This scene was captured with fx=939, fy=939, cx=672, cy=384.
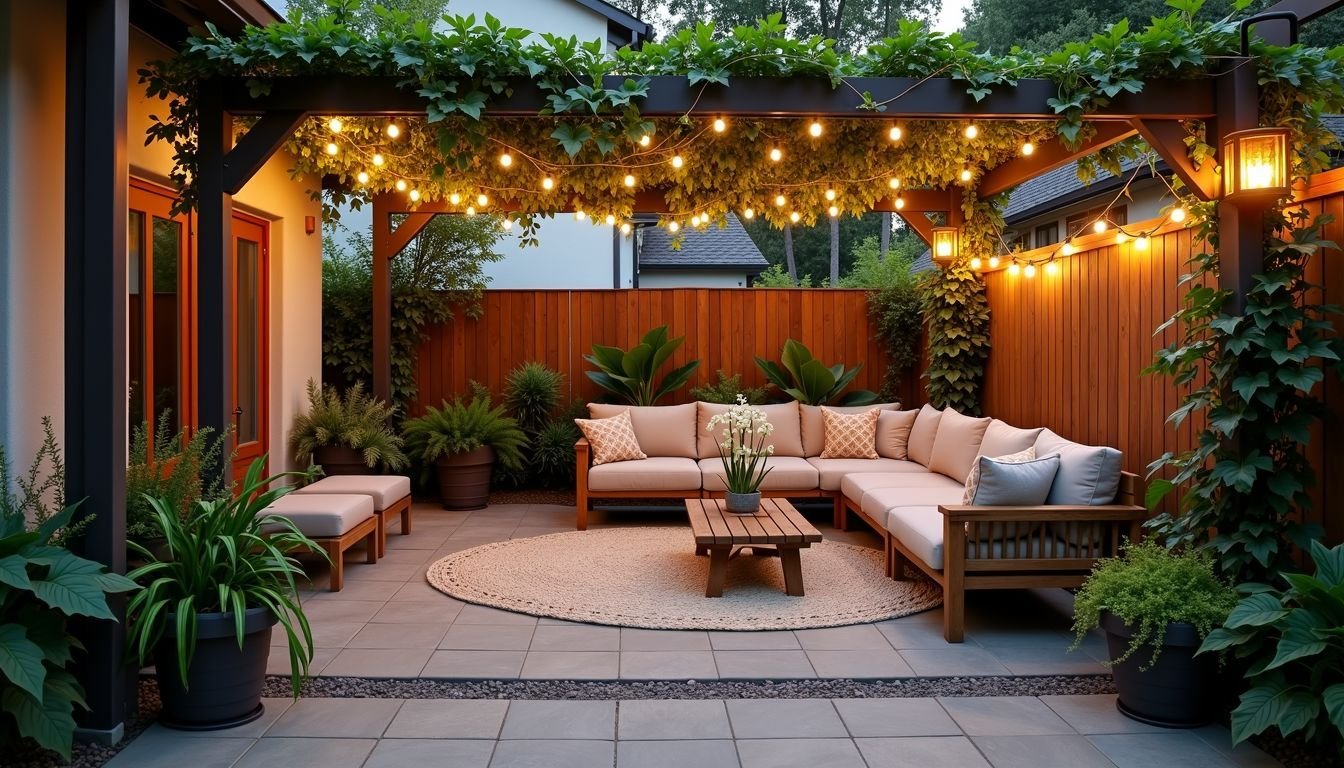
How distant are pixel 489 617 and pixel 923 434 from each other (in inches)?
153

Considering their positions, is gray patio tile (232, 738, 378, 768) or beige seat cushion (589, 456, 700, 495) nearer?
gray patio tile (232, 738, 378, 768)

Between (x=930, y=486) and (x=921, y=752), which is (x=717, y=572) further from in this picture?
(x=921, y=752)

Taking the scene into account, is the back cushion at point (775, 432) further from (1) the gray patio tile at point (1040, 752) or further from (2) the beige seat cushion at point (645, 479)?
(1) the gray patio tile at point (1040, 752)

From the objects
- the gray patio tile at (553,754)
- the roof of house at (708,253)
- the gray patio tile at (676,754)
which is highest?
the roof of house at (708,253)

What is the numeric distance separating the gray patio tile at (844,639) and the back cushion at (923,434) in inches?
108

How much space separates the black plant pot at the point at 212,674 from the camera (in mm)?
3191

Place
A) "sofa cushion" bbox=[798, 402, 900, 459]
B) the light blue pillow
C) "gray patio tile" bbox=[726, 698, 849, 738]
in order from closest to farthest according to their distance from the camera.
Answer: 1. "gray patio tile" bbox=[726, 698, 849, 738]
2. the light blue pillow
3. "sofa cushion" bbox=[798, 402, 900, 459]

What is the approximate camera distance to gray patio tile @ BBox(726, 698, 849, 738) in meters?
3.24

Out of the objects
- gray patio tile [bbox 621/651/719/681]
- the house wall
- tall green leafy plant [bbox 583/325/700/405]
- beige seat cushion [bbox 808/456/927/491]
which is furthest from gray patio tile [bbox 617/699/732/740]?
tall green leafy plant [bbox 583/325/700/405]

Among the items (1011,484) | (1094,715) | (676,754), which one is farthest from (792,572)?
(676,754)

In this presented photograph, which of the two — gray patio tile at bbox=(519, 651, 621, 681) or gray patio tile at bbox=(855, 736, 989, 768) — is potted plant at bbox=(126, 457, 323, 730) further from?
gray patio tile at bbox=(855, 736, 989, 768)

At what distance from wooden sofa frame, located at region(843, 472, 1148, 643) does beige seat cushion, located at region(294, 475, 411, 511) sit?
3368 millimetres

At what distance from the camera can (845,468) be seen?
23.1 feet

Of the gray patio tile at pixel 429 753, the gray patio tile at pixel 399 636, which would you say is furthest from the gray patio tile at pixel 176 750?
the gray patio tile at pixel 399 636
